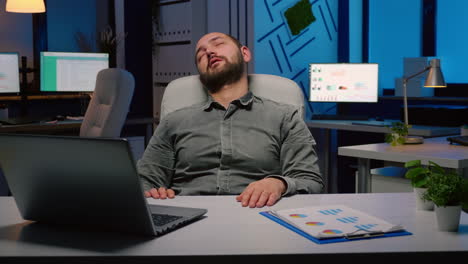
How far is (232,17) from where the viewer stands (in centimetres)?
470

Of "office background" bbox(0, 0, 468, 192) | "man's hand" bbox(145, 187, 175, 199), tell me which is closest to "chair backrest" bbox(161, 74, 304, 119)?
"man's hand" bbox(145, 187, 175, 199)

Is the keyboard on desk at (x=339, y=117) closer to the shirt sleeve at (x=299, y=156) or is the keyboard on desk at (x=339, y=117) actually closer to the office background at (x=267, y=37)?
the office background at (x=267, y=37)

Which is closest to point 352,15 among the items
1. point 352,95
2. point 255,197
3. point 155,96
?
point 352,95

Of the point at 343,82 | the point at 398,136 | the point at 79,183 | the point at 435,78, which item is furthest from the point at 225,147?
the point at 343,82

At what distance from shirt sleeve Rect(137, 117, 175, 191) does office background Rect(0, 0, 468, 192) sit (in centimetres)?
245

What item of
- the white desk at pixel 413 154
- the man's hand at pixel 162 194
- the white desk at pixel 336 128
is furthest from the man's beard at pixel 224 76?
the white desk at pixel 336 128

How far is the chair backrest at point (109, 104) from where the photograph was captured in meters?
3.69

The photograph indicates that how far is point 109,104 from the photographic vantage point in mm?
3746

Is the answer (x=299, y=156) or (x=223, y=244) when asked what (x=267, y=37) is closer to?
(x=299, y=156)

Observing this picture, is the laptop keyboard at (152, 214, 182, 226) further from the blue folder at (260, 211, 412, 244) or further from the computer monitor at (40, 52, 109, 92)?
the computer monitor at (40, 52, 109, 92)

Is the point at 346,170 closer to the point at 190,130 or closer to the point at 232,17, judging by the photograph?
the point at 232,17

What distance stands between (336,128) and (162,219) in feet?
10.2

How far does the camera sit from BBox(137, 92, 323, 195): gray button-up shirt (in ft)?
6.95

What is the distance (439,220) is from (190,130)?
1.14 meters
